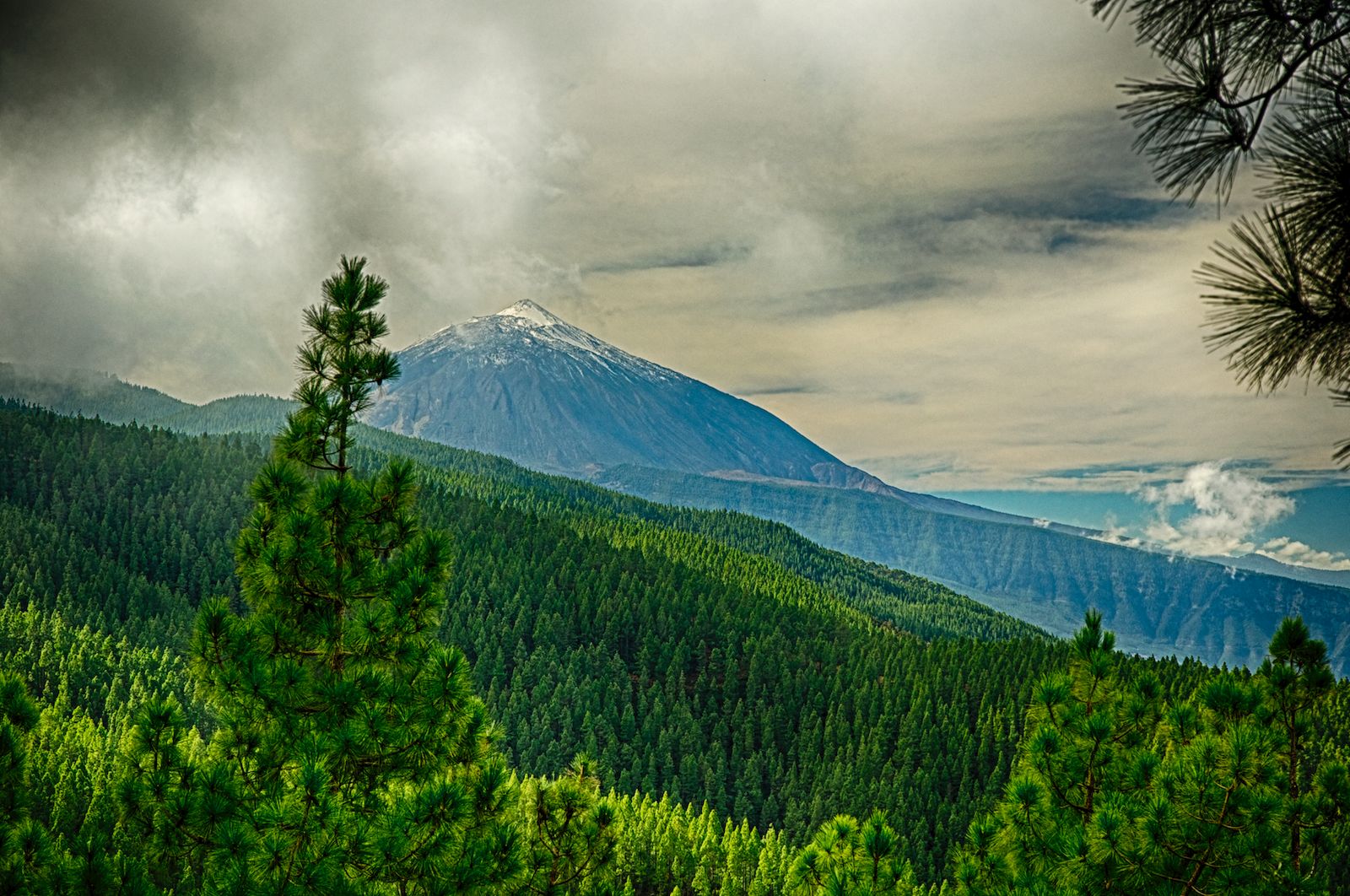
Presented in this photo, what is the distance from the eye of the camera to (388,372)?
40.0 feet

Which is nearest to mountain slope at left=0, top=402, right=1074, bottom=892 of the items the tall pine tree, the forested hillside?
the forested hillside

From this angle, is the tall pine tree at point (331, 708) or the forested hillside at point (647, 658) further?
the forested hillside at point (647, 658)

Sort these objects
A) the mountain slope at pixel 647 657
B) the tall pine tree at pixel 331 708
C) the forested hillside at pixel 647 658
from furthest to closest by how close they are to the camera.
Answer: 1. the mountain slope at pixel 647 657
2. the forested hillside at pixel 647 658
3. the tall pine tree at pixel 331 708

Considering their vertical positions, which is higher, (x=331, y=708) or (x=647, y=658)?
(x=331, y=708)

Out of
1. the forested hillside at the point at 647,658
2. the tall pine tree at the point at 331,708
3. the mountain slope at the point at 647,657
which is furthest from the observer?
the mountain slope at the point at 647,657

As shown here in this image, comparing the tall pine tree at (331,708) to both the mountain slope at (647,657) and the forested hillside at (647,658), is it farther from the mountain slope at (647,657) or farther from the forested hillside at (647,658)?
the mountain slope at (647,657)

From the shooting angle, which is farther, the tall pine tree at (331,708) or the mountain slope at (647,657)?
the mountain slope at (647,657)

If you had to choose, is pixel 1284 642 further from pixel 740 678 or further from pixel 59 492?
pixel 59 492

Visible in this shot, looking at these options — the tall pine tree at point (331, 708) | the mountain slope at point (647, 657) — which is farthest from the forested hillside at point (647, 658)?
the tall pine tree at point (331, 708)

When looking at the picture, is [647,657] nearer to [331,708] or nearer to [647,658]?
[647,658]

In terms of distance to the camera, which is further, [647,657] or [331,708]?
[647,657]

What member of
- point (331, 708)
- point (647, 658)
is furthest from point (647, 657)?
point (331, 708)

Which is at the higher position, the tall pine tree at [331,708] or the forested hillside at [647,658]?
the tall pine tree at [331,708]

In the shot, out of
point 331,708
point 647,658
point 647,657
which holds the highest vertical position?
point 331,708
